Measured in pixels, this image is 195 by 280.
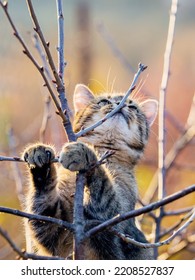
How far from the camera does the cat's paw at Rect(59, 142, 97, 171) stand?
9.12 feet

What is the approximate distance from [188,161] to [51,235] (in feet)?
14.7

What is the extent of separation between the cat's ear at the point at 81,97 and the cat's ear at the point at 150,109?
36 centimetres

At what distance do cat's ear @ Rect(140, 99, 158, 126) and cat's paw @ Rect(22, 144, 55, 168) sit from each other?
1358 mm

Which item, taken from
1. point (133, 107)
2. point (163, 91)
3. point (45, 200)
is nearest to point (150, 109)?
point (133, 107)

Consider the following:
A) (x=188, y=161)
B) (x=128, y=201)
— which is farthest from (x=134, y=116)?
(x=188, y=161)

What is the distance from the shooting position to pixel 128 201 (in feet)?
12.0

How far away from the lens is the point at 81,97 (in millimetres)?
4168

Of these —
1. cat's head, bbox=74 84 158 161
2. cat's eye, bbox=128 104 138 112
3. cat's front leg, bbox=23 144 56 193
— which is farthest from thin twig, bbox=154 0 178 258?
cat's front leg, bbox=23 144 56 193

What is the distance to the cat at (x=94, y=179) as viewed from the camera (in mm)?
3006

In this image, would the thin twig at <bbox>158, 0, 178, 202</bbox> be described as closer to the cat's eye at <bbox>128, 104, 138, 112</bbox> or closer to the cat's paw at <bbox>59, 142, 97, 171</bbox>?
the cat's eye at <bbox>128, 104, 138, 112</bbox>

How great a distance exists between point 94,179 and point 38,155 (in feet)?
0.92

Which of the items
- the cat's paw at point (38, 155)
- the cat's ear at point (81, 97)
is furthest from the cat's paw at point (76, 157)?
the cat's ear at point (81, 97)

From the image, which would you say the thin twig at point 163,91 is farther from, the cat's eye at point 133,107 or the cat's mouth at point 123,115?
the cat's eye at point 133,107
